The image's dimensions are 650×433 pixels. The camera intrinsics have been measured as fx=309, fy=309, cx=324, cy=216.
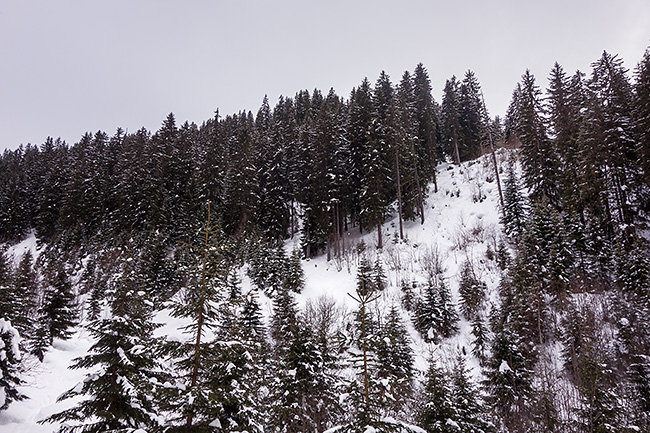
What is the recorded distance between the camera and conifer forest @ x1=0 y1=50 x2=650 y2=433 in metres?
6.91

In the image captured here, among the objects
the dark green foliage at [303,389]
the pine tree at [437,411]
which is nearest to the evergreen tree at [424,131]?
the dark green foliage at [303,389]

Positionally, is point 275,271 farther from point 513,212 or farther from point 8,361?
point 513,212

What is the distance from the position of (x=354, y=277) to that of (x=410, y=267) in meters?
5.37

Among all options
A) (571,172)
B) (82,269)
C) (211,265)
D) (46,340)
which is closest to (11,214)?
(82,269)

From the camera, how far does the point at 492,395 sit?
15008 millimetres

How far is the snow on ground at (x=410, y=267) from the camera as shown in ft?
53.6

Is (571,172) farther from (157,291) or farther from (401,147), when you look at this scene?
(157,291)

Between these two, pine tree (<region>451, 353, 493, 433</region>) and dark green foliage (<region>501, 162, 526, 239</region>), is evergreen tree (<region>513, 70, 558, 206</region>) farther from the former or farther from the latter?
pine tree (<region>451, 353, 493, 433</region>)

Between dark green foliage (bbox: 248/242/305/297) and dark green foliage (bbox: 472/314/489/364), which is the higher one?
dark green foliage (bbox: 248/242/305/297)

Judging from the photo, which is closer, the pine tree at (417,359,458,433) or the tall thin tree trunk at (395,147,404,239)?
the pine tree at (417,359,458,433)

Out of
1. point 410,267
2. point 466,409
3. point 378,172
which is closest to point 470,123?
point 378,172

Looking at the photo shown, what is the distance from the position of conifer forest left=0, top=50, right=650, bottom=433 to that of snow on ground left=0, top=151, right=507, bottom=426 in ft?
0.64

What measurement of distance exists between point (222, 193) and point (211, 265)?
Result: 4319 cm

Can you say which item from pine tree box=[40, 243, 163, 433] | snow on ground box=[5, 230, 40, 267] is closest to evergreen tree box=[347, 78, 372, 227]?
pine tree box=[40, 243, 163, 433]
